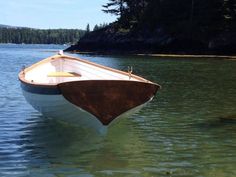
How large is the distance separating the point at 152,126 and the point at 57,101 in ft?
12.0

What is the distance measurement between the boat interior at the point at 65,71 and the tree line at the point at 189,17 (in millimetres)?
61161

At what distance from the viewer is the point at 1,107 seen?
20.2 m

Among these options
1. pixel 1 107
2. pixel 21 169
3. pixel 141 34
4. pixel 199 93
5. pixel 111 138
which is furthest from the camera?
pixel 141 34

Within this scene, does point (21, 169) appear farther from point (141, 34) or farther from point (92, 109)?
point (141, 34)

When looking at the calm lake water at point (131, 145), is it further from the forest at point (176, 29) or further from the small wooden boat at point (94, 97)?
the forest at point (176, 29)

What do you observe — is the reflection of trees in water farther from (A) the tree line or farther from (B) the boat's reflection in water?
(A) the tree line

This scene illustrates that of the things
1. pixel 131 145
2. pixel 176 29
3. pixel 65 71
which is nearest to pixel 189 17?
pixel 176 29

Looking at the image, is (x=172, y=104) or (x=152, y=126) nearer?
(x=152, y=126)

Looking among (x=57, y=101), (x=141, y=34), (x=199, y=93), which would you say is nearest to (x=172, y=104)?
(x=199, y=93)

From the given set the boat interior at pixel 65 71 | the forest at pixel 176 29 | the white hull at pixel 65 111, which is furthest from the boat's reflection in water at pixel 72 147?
the forest at pixel 176 29

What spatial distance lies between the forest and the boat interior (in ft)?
191

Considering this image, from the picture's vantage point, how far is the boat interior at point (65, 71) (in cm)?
1807

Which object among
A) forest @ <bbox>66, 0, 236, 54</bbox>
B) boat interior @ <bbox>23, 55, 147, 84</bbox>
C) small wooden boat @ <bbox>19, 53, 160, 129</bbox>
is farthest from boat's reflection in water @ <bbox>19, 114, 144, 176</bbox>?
forest @ <bbox>66, 0, 236, 54</bbox>

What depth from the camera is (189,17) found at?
282 ft
